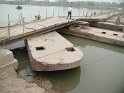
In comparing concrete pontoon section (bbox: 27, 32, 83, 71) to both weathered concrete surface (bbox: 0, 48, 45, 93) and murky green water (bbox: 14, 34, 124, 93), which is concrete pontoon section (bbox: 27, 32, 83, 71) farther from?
weathered concrete surface (bbox: 0, 48, 45, 93)

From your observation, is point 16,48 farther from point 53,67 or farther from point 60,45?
point 53,67

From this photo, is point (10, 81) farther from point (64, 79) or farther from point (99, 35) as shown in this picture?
point (99, 35)

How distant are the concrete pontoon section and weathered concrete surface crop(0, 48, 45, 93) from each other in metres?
1.17

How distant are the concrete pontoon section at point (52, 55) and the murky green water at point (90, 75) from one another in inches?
28.5

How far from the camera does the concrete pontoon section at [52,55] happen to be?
903cm

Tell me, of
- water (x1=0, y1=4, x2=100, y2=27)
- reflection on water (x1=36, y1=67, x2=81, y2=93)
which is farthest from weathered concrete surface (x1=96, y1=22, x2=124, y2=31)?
reflection on water (x1=36, y1=67, x2=81, y2=93)

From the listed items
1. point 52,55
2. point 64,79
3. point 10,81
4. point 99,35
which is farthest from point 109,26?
point 10,81

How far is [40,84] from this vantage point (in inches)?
343

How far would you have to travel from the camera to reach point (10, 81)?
Answer: 25.9 feet

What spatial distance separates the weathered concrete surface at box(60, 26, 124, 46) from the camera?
592 inches

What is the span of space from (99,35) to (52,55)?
295 inches

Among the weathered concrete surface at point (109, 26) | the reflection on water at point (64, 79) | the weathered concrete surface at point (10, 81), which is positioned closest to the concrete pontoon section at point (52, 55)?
the reflection on water at point (64, 79)

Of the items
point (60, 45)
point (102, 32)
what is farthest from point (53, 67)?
point (102, 32)

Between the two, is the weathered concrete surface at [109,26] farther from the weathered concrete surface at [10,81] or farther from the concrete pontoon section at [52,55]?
the weathered concrete surface at [10,81]
